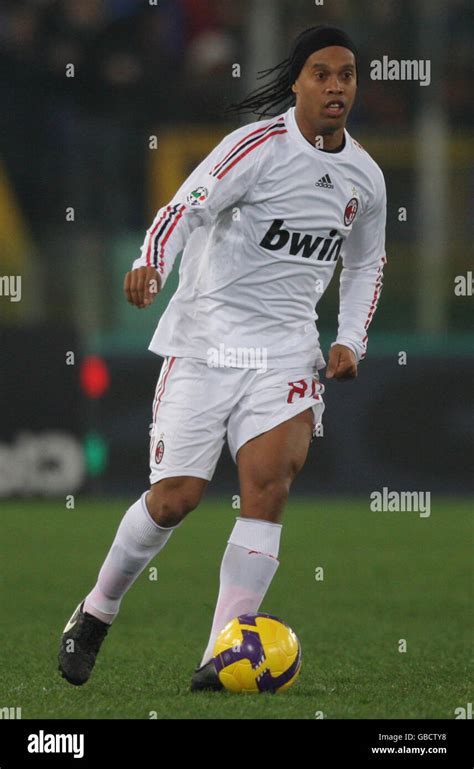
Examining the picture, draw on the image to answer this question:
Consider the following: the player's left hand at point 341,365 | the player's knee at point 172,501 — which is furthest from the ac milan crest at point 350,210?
the player's knee at point 172,501

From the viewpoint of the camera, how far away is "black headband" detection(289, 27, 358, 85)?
5133 millimetres

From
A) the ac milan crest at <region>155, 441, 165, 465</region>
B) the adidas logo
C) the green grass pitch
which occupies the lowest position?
the green grass pitch

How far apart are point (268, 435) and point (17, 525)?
5.90 meters

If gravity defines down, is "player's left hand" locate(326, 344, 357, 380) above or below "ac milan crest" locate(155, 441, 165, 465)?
above

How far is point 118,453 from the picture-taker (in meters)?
12.3

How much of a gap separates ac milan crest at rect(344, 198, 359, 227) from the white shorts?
0.56 metres

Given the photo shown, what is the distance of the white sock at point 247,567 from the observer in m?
5.05

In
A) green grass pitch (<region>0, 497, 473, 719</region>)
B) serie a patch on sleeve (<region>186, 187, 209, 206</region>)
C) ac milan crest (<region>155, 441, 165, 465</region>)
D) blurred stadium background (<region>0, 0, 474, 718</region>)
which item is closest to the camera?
green grass pitch (<region>0, 497, 473, 719</region>)

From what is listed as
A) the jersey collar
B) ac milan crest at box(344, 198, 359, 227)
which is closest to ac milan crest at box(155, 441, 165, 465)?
ac milan crest at box(344, 198, 359, 227)

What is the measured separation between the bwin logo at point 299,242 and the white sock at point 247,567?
3.05 ft

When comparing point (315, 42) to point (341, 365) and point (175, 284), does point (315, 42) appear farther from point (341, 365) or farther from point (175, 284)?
point (175, 284)

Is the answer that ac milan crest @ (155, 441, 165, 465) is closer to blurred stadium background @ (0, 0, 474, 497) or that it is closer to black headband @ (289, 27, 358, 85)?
black headband @ (289, 27, 358, 85)

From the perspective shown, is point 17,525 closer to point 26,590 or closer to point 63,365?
point 63,365
